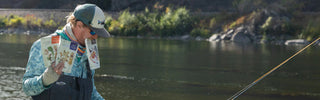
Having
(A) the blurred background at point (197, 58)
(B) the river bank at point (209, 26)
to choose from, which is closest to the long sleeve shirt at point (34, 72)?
(A) the blurred background at point (197, 58)

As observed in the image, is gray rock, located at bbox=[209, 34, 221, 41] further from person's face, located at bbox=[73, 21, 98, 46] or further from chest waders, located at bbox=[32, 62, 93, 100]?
person's face, located at bbox=[73, 21, 98, 46]

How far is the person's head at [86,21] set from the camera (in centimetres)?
262

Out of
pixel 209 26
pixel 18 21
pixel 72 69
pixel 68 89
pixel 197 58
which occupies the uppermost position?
pixel 72 69

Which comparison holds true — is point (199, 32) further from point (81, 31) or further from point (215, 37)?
point (81, 31)

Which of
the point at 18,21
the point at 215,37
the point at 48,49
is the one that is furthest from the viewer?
the point at 18,21

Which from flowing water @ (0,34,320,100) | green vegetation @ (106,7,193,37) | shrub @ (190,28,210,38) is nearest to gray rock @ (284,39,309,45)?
shrub @ (190,28,210,38)

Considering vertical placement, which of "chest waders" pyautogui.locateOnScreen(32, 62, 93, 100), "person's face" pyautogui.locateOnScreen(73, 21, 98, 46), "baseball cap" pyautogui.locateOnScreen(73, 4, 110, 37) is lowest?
"chest waders" pyautogui.locateOnScreen(32, 62, 93, 100)

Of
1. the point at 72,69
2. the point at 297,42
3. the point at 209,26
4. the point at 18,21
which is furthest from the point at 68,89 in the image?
the point at 18,21

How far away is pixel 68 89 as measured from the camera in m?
2.70

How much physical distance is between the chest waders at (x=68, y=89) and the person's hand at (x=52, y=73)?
18 centimetres

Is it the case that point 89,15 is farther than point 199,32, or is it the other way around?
point 199,32

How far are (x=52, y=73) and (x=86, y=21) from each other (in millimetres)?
371

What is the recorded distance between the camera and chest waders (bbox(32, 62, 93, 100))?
2660 millimetres

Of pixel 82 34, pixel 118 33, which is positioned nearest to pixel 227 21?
pixel 118 33
